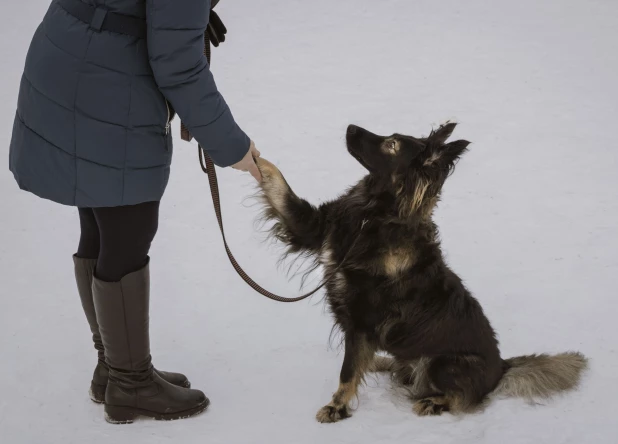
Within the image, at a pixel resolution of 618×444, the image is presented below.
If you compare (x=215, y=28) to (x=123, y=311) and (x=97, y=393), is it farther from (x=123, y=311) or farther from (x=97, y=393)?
(x=97, y=393)

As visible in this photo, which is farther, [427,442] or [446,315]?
[446,315]

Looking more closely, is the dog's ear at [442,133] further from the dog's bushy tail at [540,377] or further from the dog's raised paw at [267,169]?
the dog's bushy tail at [540,377]

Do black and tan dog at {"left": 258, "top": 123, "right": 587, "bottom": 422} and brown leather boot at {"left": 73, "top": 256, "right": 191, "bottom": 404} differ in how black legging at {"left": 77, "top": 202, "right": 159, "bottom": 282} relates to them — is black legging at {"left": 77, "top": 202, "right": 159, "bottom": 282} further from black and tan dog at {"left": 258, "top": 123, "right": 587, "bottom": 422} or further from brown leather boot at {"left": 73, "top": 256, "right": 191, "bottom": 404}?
black and tan dog at {"left": 258, "top": 123, "right": 587, "bottom": 422}

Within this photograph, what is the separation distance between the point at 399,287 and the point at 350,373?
16.0 inches

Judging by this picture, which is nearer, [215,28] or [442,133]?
[215,28]

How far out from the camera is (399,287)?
285cm

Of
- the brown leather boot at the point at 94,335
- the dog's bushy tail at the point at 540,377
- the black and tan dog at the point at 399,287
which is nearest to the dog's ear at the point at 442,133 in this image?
the black and tan dog at the point at 399,287

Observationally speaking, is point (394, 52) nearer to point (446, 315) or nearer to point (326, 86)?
point (326, 86)

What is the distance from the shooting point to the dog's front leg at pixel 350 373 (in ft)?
9.41

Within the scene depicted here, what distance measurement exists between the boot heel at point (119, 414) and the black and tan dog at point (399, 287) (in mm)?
749

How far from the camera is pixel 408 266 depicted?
2863mm

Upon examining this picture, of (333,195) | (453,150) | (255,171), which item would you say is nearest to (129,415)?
(255,171)

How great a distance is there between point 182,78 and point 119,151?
319 millimetres

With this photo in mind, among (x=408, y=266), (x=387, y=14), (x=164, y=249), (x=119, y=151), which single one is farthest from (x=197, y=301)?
(x=387, y=14)
